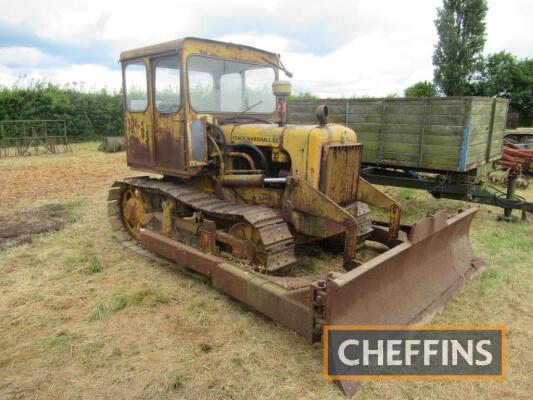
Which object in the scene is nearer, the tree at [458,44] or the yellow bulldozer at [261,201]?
the yellow bulldozer at [261,201]

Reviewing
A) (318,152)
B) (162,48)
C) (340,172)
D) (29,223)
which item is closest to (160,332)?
(318,152)

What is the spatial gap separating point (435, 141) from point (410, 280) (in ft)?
12.8

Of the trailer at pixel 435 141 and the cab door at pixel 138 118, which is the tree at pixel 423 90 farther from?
the cab door at pixel 138 118

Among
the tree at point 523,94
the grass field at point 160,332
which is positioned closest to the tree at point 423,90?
the tree at point 523,94

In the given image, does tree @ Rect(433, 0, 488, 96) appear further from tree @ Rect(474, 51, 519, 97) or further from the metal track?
the metal track

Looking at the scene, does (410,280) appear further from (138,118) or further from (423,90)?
(423,90)

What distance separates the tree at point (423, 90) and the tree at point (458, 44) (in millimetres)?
436

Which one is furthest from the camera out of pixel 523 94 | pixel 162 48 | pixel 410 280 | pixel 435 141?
pixel 523 94

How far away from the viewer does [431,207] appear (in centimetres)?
808

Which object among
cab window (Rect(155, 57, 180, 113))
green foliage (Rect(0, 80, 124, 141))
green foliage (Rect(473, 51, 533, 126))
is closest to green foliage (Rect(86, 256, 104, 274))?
cab window (Rect(155, 57, 180, 113))

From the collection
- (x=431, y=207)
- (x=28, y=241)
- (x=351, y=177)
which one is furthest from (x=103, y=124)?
(x=351, y=177)

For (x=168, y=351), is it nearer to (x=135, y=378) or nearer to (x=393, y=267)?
(x=135, y=378)

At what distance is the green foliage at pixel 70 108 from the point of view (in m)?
19.8

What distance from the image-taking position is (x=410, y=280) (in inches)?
145
